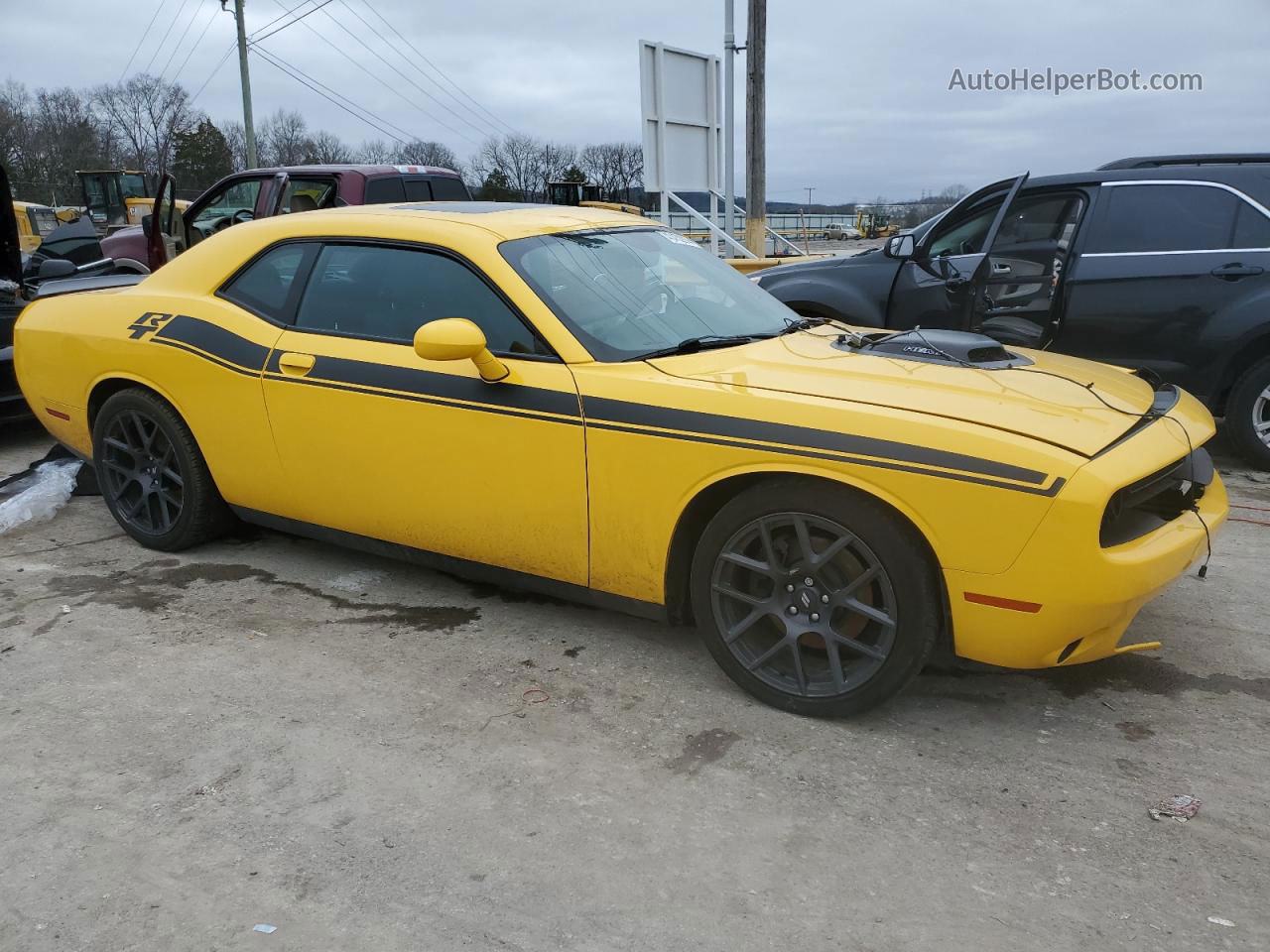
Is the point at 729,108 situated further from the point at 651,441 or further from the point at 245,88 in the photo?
the point at 245,88

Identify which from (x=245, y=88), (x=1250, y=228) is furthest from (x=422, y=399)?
(x=245, y=88)

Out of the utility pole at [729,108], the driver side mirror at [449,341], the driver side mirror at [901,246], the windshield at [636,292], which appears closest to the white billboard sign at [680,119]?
the utility pole at [729,108]

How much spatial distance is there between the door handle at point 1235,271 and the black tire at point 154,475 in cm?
563

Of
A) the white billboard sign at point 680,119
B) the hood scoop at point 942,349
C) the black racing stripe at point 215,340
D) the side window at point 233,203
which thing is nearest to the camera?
the hood scoop at point 942,349

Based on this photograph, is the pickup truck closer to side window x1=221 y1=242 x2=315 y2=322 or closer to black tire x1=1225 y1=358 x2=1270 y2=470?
black tire x1=1225 y1=358 x2=1270 y2=470

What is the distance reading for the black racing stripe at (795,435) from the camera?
2686 mm

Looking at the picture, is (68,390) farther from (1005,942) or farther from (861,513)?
(1005,942)

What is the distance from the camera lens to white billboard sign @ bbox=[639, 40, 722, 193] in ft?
43.4

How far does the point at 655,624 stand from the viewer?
387 centimetres

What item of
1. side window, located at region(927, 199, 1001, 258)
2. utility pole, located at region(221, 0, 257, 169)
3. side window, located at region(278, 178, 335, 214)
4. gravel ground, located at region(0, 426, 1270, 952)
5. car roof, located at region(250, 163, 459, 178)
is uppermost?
utility pole, located at region(221, 0, 257, 169)

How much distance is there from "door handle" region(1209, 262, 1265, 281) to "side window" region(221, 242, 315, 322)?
5096 millimetres

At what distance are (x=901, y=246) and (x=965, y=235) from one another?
43 centimetres

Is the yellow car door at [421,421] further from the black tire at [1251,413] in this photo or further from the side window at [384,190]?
the side window at [384,190]

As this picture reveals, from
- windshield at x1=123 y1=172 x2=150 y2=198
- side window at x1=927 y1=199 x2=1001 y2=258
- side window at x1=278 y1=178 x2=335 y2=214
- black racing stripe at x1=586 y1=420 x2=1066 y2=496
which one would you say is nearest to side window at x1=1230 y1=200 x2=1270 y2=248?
side window at x1=927 y1=199 x2=1001 y2=258
